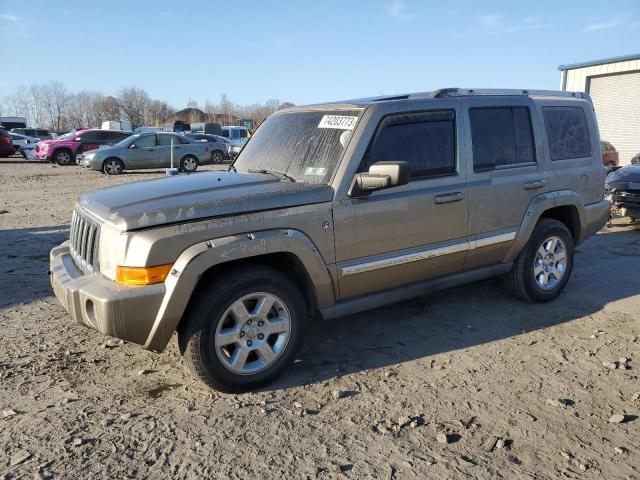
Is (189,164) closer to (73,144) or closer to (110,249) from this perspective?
(73,144)

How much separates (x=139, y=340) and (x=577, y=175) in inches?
173

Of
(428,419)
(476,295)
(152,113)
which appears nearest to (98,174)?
(476,295)

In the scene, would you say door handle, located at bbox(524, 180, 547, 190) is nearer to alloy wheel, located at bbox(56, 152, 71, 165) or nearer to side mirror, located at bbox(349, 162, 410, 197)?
side mirror, located at bbox(349, 162, 410, 197)

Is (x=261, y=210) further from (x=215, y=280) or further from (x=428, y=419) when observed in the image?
(x=428, y=419)

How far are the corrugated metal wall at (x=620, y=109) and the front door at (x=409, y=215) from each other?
21.1m

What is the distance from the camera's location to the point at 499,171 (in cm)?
457

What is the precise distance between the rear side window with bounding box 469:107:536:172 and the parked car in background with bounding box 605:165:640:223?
5041mm

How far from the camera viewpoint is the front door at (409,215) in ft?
Result: 12.4

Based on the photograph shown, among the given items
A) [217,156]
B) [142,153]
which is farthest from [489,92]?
[217,156]

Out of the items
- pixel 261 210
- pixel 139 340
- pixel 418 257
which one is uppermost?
pixel 261 210

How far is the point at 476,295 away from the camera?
17.8ft

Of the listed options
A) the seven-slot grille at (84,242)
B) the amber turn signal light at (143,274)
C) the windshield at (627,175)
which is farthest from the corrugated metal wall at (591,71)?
the amber turn signal light at (143,274)

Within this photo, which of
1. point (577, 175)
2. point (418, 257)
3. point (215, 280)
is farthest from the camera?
point (577, 175)

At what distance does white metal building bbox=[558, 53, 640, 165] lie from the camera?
21.2m
